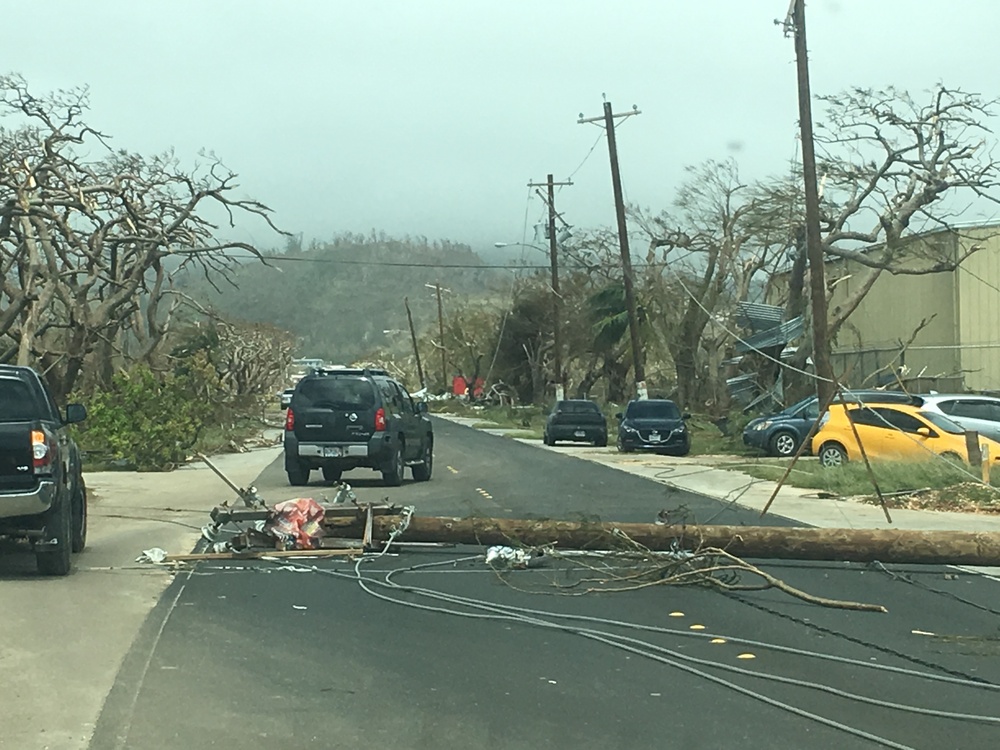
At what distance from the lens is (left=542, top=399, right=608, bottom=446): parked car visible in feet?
145

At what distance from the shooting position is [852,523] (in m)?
18.2

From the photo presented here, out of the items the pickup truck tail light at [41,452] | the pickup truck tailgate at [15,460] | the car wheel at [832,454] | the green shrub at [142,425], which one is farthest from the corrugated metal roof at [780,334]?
the pickup truck tailgate at [15,460]

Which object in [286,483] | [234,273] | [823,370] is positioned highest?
[234,273]

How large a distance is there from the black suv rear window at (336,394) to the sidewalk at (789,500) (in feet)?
18.3

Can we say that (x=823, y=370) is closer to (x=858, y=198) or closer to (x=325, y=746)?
(x=858, y=198)

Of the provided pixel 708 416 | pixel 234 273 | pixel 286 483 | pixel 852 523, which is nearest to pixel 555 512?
pixel 852 523

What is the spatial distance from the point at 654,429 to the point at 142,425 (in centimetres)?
1328

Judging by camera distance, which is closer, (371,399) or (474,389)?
(371,399)

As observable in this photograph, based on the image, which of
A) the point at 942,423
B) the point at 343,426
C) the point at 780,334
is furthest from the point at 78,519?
the point at 780,334

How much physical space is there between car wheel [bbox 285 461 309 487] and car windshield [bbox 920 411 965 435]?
11.5 meters

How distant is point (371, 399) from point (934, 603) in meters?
14.5

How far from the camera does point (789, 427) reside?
32.5 meters

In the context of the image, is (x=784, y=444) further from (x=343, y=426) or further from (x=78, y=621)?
(x=78, y=621)

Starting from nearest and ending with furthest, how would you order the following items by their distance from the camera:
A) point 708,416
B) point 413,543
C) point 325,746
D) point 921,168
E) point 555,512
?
1. point 325,746
2. point 413,543
3. point 555,512
4. point 921,168
5. point 708,416
